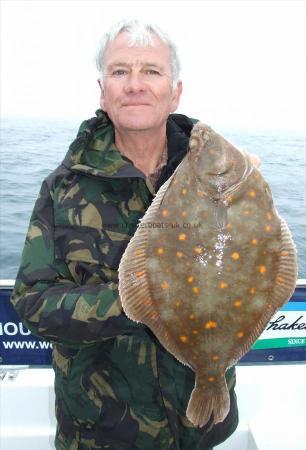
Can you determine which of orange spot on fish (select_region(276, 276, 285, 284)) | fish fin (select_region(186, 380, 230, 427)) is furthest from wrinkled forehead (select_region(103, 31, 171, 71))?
fish fin (select_region(186, 380, 230, 427))

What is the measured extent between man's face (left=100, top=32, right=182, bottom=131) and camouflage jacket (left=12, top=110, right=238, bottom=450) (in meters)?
0.19

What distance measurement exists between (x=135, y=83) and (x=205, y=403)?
1353 mm

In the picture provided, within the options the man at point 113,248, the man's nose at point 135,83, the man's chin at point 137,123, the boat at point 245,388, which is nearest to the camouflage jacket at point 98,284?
the man at point 113,248

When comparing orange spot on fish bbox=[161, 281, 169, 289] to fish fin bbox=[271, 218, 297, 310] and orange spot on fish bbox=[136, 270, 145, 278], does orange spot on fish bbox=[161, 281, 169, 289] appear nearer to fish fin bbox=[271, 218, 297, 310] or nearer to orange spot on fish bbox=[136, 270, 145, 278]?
orange spot on fish bbox=[136, 270, 145, 278]

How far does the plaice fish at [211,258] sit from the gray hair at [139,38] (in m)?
0.59

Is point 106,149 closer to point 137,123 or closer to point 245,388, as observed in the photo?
point 137,123

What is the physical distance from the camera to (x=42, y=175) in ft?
29.0

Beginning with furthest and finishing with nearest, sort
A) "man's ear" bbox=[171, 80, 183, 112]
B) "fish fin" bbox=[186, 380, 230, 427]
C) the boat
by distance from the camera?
the boat, "man's ear" bbox=[171, 80, 183, 112], "fish fin" bbox=[186, 380, 230, 427]

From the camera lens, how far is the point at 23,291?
2.09 metres

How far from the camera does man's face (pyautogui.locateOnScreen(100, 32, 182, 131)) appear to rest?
213cm

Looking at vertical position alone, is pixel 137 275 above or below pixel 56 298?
above

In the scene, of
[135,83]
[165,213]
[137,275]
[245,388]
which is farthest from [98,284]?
[245,388]

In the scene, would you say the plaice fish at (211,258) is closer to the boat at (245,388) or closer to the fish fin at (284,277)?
the fish fin at (284,277)

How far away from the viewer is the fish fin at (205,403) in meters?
1.87
